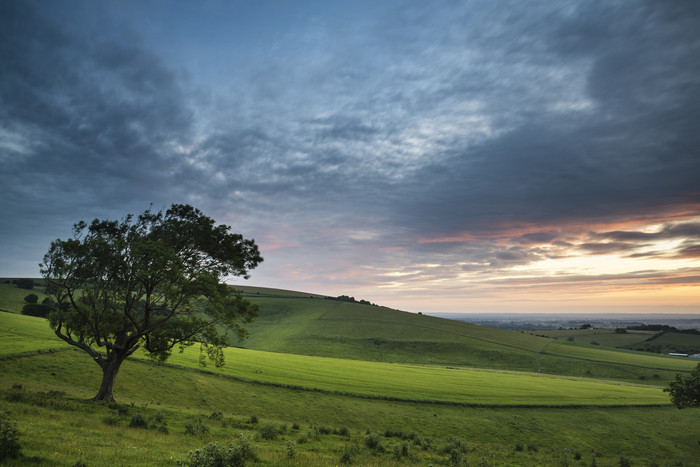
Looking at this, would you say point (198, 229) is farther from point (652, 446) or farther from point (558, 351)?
point (558, 351)

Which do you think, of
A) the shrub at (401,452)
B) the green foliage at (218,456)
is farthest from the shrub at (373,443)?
the green foliage at (218,456)

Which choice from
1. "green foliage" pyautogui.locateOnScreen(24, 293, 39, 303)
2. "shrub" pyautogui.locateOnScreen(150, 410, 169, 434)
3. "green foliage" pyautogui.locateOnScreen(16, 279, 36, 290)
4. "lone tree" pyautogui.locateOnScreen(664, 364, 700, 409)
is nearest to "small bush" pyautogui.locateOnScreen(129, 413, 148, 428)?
"shrub" pyautogui.locateOnScreen(150, 410, 169, 434)

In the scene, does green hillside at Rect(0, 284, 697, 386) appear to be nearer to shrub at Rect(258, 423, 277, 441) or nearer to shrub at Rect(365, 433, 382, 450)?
shrub at Rect(365, 433, 382, 450)

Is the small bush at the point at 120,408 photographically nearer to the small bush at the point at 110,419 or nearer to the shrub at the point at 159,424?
the shrub at the point at 159,424

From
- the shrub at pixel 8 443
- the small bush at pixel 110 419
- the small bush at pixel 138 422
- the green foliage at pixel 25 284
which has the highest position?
the green foliage at pixel 25 284

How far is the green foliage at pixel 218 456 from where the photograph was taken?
499 inches

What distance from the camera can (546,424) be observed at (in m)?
45.0

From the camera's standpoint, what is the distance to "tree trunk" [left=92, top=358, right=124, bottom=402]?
97.0 feet

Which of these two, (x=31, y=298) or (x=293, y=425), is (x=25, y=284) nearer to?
(x=31, y=298)

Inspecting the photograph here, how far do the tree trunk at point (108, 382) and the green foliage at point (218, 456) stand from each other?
2134cm

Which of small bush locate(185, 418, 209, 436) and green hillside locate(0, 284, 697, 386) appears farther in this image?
green hillside locate(0, 284, 697, 386)

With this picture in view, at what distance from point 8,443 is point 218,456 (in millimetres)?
6862

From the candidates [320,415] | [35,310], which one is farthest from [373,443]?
[35,310]

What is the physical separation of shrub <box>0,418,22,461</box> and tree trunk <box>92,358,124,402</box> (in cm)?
2057
